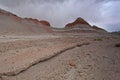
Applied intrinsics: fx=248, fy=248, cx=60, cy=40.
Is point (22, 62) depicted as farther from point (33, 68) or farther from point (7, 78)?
point (7, 78)

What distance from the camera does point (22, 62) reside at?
815 centimetres

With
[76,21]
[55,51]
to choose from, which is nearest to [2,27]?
[55,51]

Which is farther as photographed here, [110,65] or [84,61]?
[84,61]

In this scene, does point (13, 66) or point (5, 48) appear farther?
point (5, 48)

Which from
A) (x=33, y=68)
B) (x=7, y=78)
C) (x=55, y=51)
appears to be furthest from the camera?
(x=55, y=51)

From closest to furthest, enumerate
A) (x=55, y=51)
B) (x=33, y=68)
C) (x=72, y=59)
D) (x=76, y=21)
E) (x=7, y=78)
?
(x=7, y=78)
(x=33, y=68)
(x=72, y=59)
(x=55, y=51)
(x=76, y=21)

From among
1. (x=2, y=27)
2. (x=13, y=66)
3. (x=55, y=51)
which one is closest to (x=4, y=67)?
(x=13, y=66)

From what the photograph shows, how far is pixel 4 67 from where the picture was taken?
7918 mm

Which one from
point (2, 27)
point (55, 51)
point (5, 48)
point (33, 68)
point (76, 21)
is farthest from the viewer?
point (76, 21)

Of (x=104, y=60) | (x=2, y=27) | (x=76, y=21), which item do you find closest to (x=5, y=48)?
(x=104, y=60)

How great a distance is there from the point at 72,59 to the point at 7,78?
228 centimetres

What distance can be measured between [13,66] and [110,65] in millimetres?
3004

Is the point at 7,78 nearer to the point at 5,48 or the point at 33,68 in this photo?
the point at 33,68

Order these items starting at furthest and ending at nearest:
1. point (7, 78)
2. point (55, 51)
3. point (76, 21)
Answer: point (76, 21) < point (55, 51) < point (7, 78)
